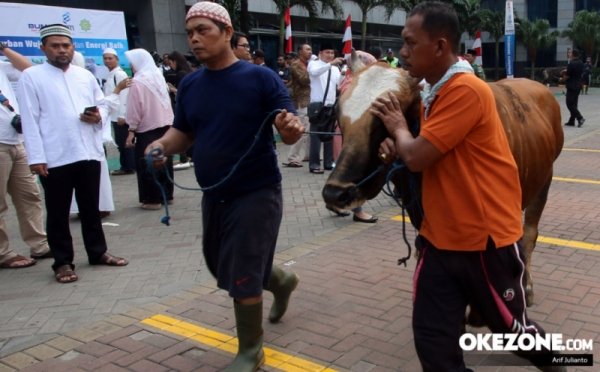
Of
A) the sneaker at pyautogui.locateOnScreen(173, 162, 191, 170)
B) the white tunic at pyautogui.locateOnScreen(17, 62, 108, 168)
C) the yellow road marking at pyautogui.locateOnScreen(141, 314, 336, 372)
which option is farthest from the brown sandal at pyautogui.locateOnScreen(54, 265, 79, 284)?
the sneaker at pyautogui.locateOnScreen(173, 162, 191, 170)

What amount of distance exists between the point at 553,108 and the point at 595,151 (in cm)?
771

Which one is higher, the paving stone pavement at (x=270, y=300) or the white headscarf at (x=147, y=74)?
the white headscarf at (x=147, y=74)

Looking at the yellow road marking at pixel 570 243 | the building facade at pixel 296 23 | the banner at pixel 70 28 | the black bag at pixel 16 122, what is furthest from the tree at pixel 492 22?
the black bag at pixel 16 122

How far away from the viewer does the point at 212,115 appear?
10.6ft

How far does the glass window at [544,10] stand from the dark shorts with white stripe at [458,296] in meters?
49.6

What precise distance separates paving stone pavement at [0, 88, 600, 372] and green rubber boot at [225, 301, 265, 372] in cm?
27

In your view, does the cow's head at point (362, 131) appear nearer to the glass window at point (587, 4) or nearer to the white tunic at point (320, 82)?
the white tunic at point (320, 82)

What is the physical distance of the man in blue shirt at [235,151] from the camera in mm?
3207

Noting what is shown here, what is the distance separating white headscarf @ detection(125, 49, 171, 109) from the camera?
741 centimetres

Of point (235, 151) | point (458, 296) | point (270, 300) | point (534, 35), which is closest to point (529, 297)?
point (270, 300)

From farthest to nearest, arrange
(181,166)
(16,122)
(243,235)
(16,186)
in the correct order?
(181,166) → (16,186) → (16,122) → (243,235)

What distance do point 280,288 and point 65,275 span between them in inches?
89.9

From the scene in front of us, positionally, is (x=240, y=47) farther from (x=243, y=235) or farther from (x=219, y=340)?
(x=243, y=235)

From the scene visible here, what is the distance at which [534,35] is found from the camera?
1601 inches
